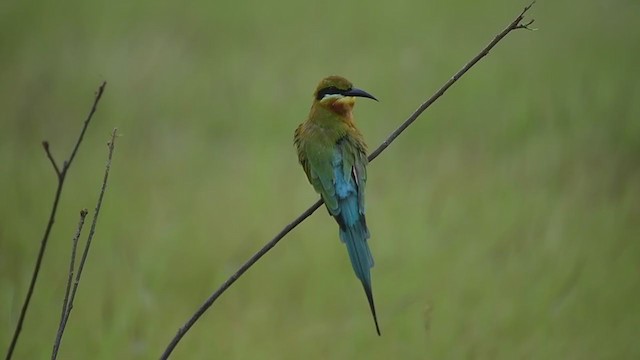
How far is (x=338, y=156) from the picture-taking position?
46.0 inches

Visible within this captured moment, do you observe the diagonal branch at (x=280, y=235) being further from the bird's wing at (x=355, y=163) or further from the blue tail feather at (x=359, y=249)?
the bird's wing at (x=355, y=163)

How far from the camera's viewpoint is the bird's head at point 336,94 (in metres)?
1.16

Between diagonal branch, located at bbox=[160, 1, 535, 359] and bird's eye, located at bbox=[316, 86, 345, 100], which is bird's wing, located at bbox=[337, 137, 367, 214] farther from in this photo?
diagonal branch, located at bbox=[160, 1, 535, 359]

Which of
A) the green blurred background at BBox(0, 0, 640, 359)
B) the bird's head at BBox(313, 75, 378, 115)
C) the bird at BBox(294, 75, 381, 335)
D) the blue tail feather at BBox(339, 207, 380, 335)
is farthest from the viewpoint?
the green blurred background at BBox(0, 0, 640, 359)

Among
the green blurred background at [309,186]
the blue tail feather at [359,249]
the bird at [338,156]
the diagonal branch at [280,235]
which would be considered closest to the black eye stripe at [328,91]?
the bird at [338,156]

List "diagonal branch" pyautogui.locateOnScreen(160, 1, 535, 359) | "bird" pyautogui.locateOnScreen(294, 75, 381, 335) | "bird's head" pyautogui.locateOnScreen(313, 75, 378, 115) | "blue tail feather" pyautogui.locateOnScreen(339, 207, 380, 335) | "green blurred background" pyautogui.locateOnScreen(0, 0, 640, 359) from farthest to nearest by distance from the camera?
1. "green blurred background" pyautogui.locateOnScreen(0, 0, 640, 359)
2. "bird's head" pyautogui.locateOnScreen(313, 75, 378, 115)
3. "bird" pyautogui.locateOnScreen(294, 75, 381, 335)
4. "blue tail feather" pyautogui.locateOnScreen(339, 207, 380, 335)
5. "diagonal branch" pyautogui.locateOnScreen(160, 1, 535, 359)

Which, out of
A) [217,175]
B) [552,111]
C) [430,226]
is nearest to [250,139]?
[217,175]

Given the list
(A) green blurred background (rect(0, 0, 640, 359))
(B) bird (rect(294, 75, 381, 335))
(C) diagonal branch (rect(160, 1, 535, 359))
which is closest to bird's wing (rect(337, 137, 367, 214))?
(B) bird (rect(294, 75, 381, 335))

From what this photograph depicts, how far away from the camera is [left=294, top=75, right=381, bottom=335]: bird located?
1056 mm

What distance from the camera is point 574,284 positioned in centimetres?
152

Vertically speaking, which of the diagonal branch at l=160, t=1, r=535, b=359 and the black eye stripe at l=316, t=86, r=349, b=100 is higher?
the black eye stripe at l=316, t=86, r=349, b=100

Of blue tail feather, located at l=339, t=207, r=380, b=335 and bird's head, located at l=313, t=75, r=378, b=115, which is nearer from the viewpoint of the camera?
blue tail feather, located at l=339, t=207, r=380, b=335

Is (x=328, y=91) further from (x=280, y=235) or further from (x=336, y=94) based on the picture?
(x=280, y=235)

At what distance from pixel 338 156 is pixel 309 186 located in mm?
532
